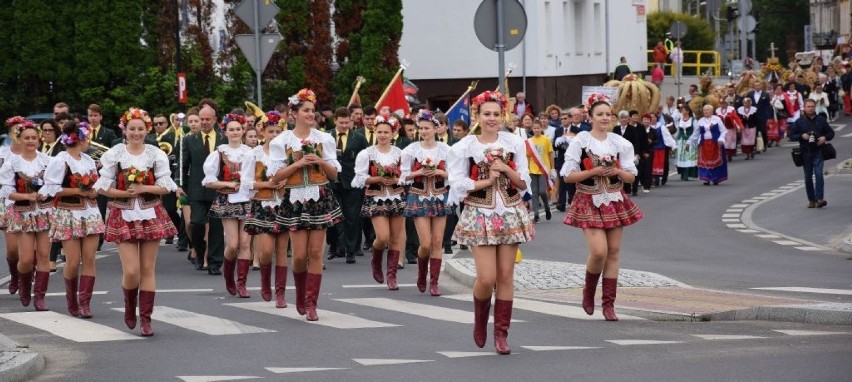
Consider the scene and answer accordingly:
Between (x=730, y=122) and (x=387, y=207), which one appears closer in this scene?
(x=387, y=207)

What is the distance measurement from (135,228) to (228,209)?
4.26 metres

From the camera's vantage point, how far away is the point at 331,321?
47.9 ft

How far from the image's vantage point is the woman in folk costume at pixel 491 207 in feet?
40.3

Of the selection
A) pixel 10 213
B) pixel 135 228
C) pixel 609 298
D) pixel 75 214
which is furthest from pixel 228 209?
pixel 609 298

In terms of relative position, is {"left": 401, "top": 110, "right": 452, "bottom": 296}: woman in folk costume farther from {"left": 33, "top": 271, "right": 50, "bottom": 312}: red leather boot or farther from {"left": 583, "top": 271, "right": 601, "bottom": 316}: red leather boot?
{"left": 33, "top": 271, "right": 50, "bottom": 312}: red leather boot

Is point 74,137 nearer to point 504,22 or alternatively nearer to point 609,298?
point 609,298

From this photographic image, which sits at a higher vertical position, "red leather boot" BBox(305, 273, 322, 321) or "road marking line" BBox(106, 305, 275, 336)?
"red leather boot" BBox(305, 273, 322, 321)

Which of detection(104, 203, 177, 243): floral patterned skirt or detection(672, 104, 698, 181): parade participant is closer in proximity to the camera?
detection(104, 203, 177, 243): floral patterned skirt

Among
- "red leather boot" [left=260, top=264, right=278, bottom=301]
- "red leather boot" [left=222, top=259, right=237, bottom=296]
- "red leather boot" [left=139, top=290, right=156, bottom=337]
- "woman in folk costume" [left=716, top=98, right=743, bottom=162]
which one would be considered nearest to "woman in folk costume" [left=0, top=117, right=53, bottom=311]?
Result: "red leather boot" [left=222, top=259, right=237, bottom=296]

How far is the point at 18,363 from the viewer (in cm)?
1148

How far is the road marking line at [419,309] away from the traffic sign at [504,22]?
356cm

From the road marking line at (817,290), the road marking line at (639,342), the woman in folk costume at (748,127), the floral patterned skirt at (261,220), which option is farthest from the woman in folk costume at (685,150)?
the road marking line at (639,342)

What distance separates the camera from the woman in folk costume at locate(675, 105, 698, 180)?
123 ft

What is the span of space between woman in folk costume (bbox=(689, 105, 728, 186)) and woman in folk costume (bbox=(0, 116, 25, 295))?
66.0 ft
